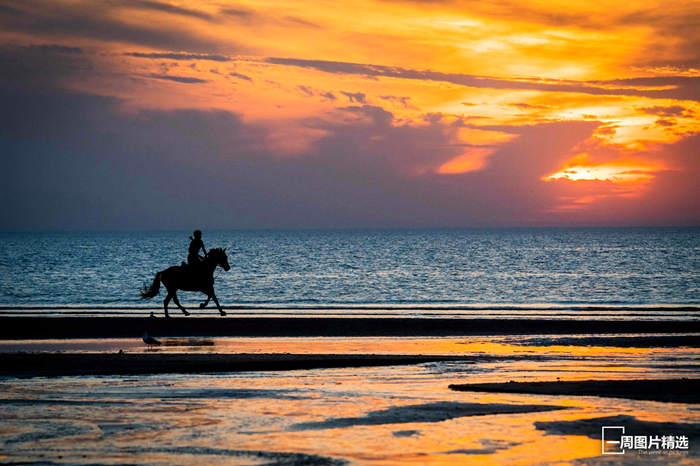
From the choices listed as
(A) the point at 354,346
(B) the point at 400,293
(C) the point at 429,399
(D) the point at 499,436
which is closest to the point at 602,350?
(A) the point at 354,346

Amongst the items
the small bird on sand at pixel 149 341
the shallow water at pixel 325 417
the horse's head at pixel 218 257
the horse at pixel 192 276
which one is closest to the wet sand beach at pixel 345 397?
the shallow water at pixel 325 417

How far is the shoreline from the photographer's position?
24.8 metres

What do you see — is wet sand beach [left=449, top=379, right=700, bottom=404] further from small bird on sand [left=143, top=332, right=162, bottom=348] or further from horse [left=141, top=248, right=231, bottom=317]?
horse [left=141, top=248, right=231, bottom=317]

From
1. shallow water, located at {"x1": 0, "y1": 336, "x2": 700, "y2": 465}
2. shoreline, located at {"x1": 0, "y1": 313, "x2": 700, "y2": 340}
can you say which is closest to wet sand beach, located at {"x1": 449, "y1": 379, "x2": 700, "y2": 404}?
shallow water, located at {"x1": 0, "y1": 336, "x2": 700, "y2": 465}

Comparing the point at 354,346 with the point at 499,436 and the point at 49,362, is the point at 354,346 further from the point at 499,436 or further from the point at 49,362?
the point at 499,436

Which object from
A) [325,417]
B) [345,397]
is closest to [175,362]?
[345,397]

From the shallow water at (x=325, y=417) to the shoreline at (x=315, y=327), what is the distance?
7.94 metres

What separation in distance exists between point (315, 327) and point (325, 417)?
1503 cm

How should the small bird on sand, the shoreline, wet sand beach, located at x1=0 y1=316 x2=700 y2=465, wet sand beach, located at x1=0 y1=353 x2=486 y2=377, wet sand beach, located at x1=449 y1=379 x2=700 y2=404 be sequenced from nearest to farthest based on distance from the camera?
wet sand beach, located at x1=0 y1=316 x2=700 y2=465 < wet sand beach, located at x1=449 y1=379 x2=700 y2=404 < wet sand beach, located at x1=0 y1=353 x2=486 y2=377 < the small bird on sand < the shoreline

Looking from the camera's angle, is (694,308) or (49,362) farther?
(694,308)

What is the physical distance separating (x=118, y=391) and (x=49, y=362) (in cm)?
470

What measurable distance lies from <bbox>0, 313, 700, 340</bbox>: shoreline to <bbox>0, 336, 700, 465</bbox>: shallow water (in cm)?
794

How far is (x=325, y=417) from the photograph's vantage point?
11609mm

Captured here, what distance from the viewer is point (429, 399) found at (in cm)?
1307
